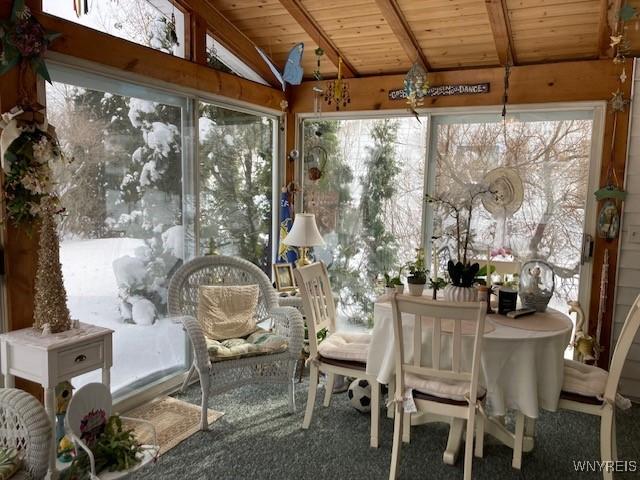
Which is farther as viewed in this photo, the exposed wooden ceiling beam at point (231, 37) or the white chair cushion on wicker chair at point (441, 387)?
the exposed wooden ceiling beam at point (231, 37)

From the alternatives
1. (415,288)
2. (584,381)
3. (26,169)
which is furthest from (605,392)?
(26,169)

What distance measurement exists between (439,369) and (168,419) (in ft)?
5.74

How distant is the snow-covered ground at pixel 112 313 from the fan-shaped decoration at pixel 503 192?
Result: 2593 millimetres

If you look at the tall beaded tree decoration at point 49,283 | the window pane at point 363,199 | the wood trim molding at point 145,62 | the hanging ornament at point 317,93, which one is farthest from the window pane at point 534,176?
the tall beaded tree decoration at point 49,283

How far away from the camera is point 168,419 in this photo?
10.1 feet

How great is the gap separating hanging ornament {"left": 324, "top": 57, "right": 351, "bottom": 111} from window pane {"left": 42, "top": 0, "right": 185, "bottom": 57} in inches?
52.6

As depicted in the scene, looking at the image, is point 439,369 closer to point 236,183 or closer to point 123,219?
point 123,219

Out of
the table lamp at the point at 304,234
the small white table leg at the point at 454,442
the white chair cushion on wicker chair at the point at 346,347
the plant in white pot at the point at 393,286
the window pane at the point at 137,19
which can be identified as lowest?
the small white table leg at the point at 454,442

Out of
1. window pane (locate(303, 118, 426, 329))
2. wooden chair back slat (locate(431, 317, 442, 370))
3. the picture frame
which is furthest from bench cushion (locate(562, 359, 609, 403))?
the picture frame

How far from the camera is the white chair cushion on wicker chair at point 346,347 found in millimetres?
2908

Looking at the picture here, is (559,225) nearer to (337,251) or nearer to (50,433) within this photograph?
(337,251)

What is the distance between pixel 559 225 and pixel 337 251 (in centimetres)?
185

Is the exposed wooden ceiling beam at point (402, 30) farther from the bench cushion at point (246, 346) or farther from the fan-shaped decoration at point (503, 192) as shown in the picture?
the bench cushion at point (246, 346)

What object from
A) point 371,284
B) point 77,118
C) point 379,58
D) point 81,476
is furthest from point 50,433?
point 379,58
